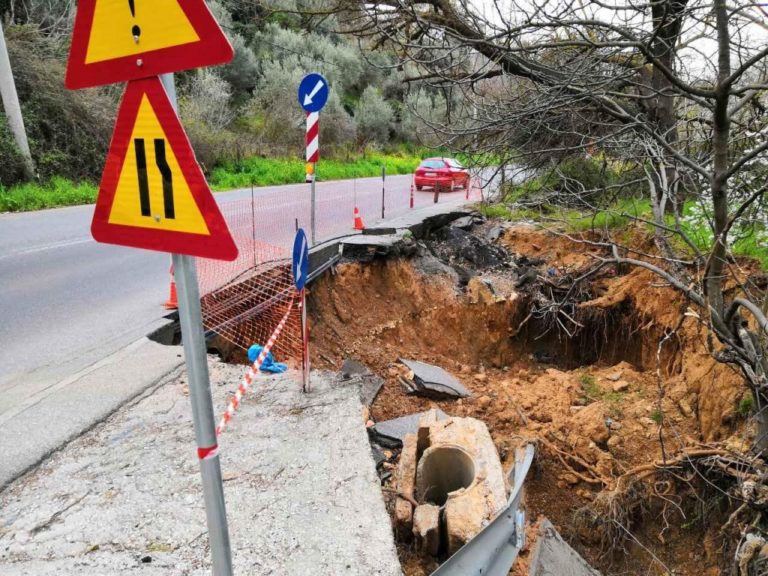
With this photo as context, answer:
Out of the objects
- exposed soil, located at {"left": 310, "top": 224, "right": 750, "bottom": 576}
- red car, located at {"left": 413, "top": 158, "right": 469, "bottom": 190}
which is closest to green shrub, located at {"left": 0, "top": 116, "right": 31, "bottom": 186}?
exposed soil, located at {"left": 310, "top": 224, "right": 750, "bottom": 576}

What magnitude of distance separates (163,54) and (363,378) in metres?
Answer: 4.08

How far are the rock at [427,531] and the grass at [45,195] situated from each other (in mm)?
12966

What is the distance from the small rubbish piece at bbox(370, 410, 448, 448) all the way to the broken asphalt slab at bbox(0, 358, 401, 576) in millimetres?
396

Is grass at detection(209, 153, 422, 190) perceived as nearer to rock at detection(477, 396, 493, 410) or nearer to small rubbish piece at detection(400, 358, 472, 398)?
small rubbish piece at detection(400, 358, 472, 398)

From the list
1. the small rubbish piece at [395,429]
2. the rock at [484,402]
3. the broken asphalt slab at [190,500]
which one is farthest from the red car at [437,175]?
the broken asphalt slab at [190,500]

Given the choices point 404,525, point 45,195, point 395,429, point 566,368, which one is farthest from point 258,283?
point 45,195

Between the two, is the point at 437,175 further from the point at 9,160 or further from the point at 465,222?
the point at 9,160

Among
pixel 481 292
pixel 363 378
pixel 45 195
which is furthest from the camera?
pixel 45 195

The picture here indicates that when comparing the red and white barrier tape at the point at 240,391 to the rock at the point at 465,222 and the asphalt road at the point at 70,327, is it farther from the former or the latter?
the rock at the point at 465,222

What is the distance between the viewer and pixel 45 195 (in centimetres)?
1289

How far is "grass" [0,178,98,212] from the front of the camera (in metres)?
12.0

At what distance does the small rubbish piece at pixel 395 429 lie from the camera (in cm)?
401

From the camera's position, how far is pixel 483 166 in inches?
227

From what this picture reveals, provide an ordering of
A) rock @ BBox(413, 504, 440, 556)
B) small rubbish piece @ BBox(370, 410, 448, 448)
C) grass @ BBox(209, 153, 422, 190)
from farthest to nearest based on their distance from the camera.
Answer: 1. grass @ BBox(209, 153, 422, 190)
2. small rubbish piece @ BBox(370, 410, 448, 448)
3. rock @ BBox(413, 504, 440, 556)
